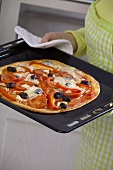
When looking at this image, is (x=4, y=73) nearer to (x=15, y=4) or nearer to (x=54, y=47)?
(x=54, y=47)

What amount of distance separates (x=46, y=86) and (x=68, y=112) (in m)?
0.14

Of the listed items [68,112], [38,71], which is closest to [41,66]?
[38,71]

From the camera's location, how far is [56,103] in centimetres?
104

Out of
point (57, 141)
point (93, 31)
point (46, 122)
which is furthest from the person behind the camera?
point (57, 141)

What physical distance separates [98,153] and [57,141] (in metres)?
0.59

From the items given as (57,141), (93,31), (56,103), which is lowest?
(57,141)

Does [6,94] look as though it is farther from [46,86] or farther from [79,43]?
[79,43]

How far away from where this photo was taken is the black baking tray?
2.99 feet

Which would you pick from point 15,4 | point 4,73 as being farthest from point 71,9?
point 4,73

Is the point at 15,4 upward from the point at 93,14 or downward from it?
downward

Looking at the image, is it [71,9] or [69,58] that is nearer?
[69,58]

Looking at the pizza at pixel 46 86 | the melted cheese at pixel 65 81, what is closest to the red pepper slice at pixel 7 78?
the pizza at pixel 46 86

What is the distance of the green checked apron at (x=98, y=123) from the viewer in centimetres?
114

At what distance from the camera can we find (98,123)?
3.93ft
